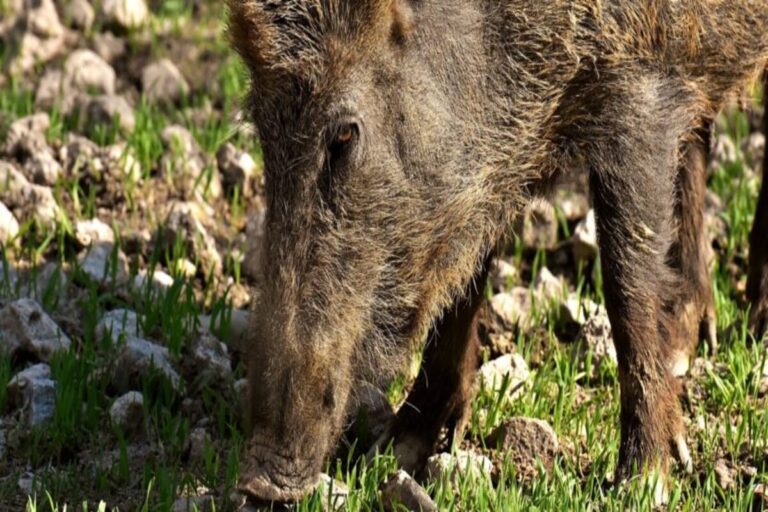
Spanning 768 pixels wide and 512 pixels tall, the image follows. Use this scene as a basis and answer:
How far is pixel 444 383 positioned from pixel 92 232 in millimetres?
2007

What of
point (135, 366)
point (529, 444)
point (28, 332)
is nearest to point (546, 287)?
point (529, 444)

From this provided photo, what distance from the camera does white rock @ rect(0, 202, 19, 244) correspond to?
649 centimetres

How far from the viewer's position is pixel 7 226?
21.4 ft

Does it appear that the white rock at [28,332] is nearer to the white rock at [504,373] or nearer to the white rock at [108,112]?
the white rock at [504,373]

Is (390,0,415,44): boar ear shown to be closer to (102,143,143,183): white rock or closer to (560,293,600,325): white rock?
(560,293,600,325): white rock

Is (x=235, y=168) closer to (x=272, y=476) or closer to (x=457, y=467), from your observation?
(x=457, y=467)

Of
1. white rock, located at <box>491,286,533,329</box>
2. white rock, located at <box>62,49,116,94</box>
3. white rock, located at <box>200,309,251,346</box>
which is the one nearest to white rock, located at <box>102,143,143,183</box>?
white rock, located at <box>62,49,116,94</box>

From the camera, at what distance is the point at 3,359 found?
5.64m

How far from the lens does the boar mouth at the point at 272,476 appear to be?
4543 millimetres

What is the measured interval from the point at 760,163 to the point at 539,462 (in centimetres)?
320

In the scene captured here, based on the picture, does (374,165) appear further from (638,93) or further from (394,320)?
(638,93)

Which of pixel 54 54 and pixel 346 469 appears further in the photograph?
pixel 54 54

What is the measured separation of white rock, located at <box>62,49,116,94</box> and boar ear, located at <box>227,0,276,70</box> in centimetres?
335

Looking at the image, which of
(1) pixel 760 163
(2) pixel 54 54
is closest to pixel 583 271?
(1) pixel 760 163
